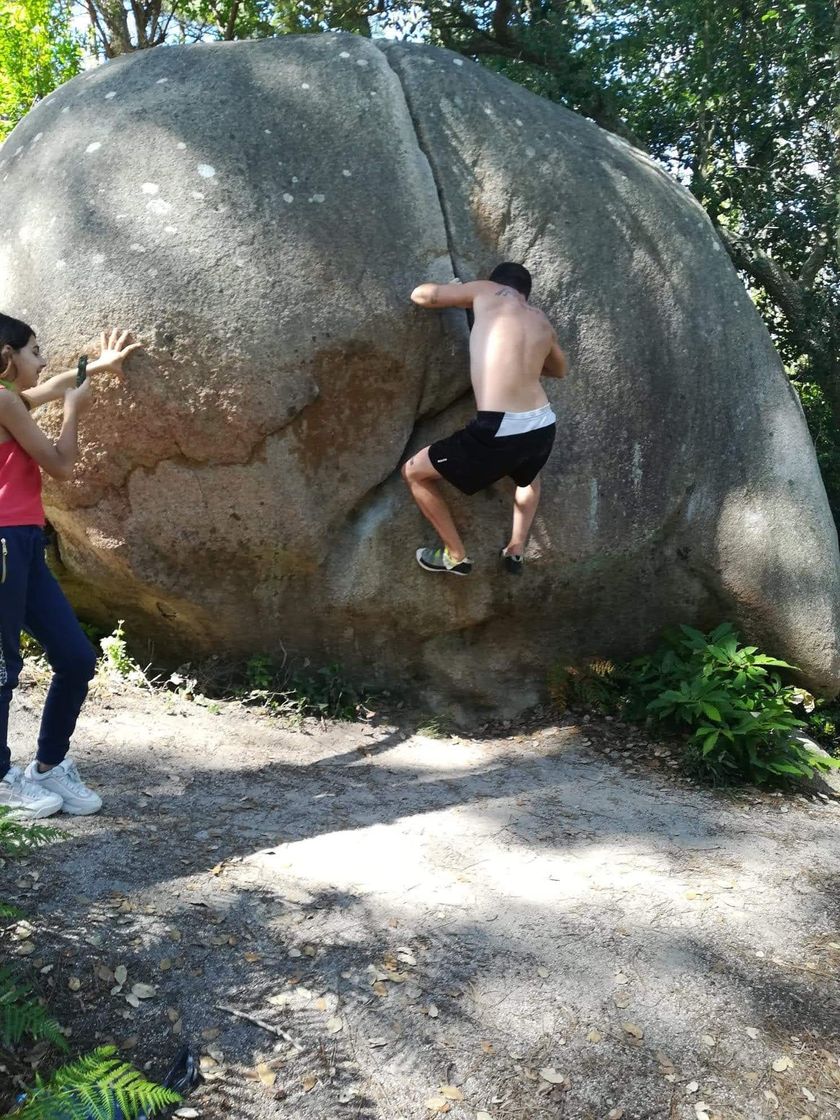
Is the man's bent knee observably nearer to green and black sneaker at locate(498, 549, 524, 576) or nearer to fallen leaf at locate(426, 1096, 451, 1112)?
green and black sneaker at locate(498, 549, 524, 576)

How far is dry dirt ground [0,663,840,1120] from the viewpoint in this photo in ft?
8.70

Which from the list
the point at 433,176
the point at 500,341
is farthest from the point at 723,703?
the point at 433,176

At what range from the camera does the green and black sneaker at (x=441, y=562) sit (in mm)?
5145

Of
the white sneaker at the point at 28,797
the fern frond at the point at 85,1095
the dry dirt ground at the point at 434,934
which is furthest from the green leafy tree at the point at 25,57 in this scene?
the fern frond at the point at 85,1095

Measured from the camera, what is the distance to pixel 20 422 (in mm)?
3436

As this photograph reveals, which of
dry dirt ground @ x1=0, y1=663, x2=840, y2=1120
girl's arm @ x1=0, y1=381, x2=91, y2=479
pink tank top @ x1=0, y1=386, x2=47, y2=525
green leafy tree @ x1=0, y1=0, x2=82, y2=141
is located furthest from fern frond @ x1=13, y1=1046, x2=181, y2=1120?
green leafy tree @ x1=0, y1=0, x2=82, y2=141

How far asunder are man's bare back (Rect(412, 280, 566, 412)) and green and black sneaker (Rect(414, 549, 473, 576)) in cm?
82

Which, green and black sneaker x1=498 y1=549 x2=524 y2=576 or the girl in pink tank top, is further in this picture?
green and black sneaker x1=498 y1=549 x2=524 y2=576

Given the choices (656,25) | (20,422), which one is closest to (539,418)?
(20,422)

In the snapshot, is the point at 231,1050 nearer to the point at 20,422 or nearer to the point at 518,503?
the point at 20,422

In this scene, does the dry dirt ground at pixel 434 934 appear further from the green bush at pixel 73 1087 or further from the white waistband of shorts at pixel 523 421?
the white waistband of shorts at pixel 523 421

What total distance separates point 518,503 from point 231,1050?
10.3 ft

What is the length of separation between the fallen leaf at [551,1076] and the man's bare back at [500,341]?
3013 mm

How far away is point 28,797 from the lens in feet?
12.2
